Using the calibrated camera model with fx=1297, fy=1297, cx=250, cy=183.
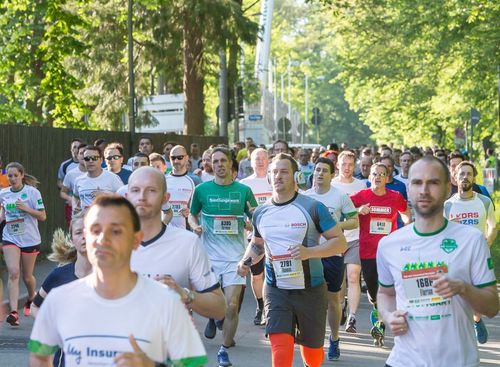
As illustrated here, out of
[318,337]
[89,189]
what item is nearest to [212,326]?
[89,189]

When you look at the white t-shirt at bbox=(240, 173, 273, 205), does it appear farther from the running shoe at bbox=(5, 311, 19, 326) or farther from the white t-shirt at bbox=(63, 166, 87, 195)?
the white t-shirt at bbox=(63, 166, 87, 195)

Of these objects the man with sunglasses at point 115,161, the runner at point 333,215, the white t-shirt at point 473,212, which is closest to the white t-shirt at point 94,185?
the man with sunglasses at point 115,161

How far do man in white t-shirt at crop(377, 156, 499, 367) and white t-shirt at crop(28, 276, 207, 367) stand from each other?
1.72 metres

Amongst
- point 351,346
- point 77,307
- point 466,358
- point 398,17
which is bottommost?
point 351,346

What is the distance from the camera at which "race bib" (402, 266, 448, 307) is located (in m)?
5.96

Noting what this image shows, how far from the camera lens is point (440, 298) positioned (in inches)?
234

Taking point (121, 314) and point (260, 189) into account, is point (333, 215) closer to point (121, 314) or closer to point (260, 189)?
point (260, 189)

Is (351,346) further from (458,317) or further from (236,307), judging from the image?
(458,317)

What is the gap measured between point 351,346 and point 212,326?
1.35m

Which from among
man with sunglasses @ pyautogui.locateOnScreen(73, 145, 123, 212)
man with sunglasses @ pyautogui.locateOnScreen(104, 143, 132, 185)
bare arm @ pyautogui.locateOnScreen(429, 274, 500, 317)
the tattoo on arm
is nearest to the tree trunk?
man with sunglasses @ pyautogui.locateOnScreen(104, 143, 132, 185)

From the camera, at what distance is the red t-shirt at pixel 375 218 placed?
13.1 metres

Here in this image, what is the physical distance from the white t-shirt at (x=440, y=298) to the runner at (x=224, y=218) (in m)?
5.48

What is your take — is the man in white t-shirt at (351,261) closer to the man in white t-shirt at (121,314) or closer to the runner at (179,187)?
the runner at (179,187)

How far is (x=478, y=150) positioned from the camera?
188 ft
